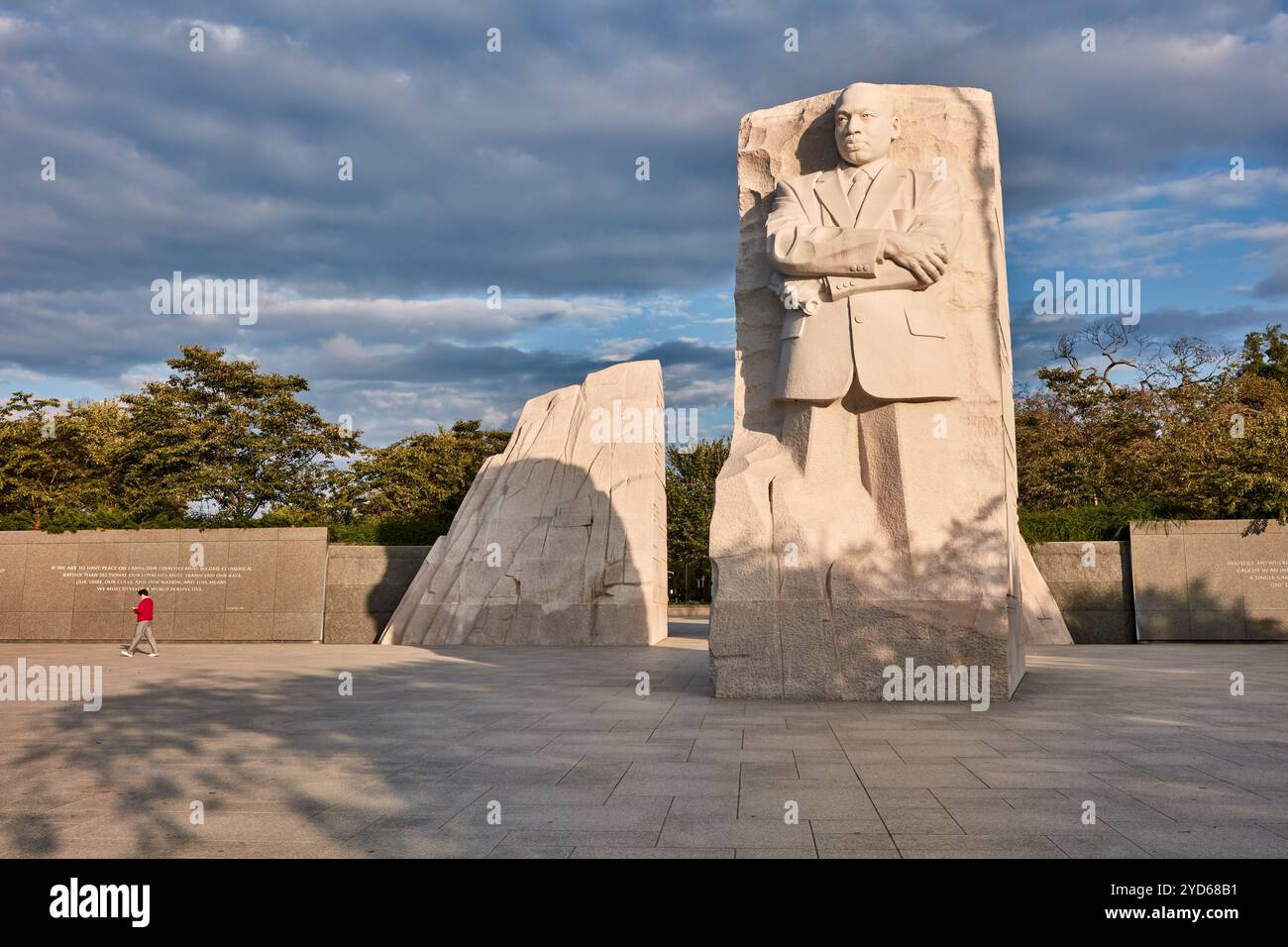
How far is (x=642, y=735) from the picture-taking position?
6176 millimetres

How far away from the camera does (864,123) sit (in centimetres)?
833

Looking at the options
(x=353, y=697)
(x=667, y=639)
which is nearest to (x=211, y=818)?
(x=353, y=697)

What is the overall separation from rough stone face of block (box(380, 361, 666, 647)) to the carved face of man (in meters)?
9.02

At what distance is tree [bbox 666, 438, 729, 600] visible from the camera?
36.6 meters

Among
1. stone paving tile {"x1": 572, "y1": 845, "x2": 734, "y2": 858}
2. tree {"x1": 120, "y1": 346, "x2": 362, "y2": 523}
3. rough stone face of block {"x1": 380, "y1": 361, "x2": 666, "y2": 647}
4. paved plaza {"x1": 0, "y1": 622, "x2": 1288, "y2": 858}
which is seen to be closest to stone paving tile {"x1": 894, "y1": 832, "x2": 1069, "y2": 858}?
paved plaza {"x1": 0, "y1": 622, "x2": 1288, "y2": 858}

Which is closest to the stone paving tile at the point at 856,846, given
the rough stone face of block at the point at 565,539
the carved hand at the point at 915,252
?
the carved hand at the point at 915,252

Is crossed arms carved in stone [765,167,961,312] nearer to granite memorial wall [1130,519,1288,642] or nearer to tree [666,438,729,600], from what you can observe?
granite memorial wall [1130,519,1288,642]

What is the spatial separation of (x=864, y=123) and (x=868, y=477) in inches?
128

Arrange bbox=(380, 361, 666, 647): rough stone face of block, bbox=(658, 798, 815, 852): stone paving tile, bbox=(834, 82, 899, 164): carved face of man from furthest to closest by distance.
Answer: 1. bbox=(380, 361, 666, 647): rough stone face of block
2. bbox=(834, 82, 899, 164): carved face of man
3. bbox=(658, 798, 815, 852): stone paving tile

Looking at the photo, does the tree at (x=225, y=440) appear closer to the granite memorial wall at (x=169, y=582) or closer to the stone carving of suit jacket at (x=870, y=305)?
the granite memorial wall at (x=169, y=582)

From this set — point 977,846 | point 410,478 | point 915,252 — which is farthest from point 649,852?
point 410,478

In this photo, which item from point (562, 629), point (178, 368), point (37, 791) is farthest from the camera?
point (178, 368)

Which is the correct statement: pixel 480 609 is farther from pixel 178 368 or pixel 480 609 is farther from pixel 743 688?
pixel 178 368

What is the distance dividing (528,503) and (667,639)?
12.6 feet
